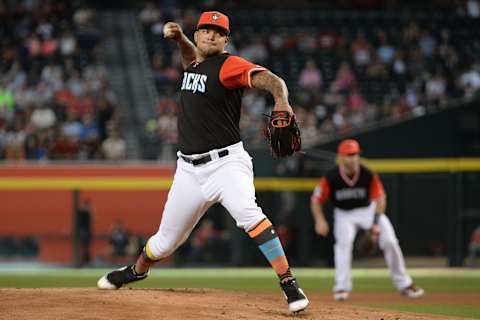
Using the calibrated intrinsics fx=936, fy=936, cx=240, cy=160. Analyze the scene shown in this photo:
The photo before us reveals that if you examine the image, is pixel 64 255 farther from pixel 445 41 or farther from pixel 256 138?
pixel 445 41

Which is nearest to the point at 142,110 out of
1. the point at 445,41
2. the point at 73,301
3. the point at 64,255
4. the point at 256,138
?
the point at 256,138

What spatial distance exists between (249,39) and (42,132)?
584 centimetres

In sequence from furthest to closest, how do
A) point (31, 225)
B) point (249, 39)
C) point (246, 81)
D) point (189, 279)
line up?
1. point (249, 39)
2. point (31, 225)
3. point (189, 279)
4. point (246, 81)

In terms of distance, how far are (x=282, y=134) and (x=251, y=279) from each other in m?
6.92

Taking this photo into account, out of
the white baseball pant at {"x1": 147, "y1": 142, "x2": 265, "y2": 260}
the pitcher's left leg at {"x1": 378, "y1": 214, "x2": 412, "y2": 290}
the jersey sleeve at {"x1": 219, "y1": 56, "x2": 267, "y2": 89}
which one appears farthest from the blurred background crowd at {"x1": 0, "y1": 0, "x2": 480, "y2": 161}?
the jersey sleeve at {"x1": 219, "y1": 56, "x2": 267, "y2": 89}

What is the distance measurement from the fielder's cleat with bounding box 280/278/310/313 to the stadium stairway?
37.9 feet

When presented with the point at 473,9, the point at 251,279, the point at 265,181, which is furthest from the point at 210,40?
the point at 473,9

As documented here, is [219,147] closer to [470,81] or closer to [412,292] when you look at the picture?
[412,292]

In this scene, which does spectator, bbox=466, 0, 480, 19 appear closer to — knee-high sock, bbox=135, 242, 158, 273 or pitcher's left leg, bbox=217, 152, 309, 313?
knee-high sock, bbox=135, 242, 158, 273

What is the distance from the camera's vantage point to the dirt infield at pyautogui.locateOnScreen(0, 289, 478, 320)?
5.94 metres

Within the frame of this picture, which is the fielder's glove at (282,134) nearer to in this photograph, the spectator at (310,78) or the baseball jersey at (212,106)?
the baseball jersey at (212,106)

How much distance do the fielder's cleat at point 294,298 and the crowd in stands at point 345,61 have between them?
36.1ft

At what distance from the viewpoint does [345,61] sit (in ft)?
67.3

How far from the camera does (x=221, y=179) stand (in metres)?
6.24
